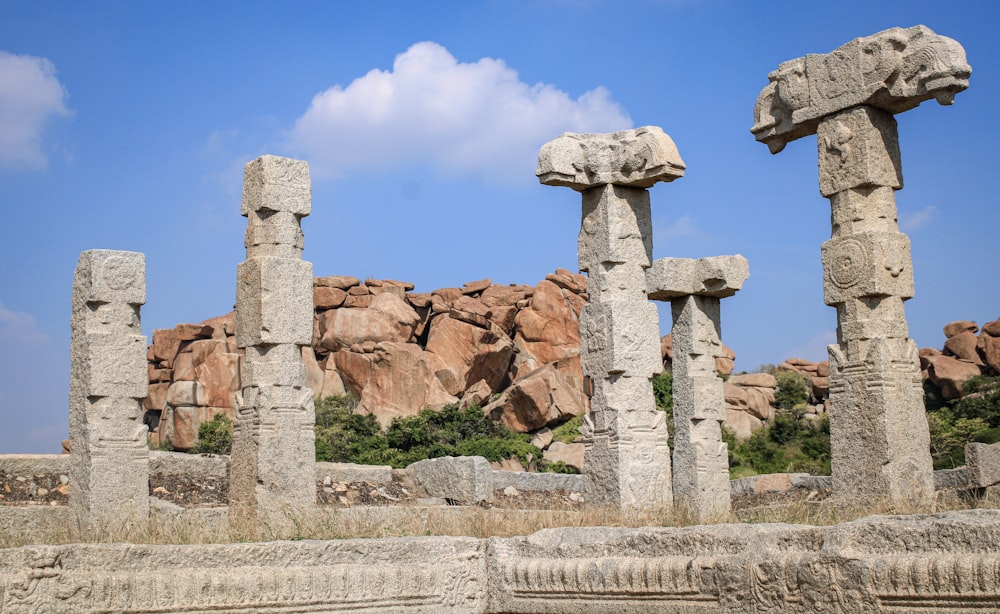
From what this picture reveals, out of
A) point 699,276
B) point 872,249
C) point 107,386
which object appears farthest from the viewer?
point 699,276

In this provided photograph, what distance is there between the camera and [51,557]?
5.44 meters

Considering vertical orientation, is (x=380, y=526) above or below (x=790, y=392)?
below

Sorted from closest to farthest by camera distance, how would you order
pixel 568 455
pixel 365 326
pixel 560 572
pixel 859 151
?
pixel 560 572, pixel 859 151, pixel 568 455, pixel 365 326

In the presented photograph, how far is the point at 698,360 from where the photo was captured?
17219 mm

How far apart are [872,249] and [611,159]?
113 inches

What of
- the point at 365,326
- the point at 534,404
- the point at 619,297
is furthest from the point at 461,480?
the point at 365,326

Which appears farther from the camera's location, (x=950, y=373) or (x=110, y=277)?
(x=950, y=373)

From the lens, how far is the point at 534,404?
32906mm

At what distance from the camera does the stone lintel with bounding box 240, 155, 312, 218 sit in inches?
541

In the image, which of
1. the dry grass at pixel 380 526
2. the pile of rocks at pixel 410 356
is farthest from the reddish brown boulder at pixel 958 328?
the dry grass at pixel 380 526

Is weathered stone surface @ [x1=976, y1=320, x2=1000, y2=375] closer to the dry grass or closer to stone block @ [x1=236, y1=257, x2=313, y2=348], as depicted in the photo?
stone block @ [x1=236, y1=257, x2=313, y2=348]

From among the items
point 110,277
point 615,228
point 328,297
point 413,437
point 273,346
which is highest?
point 328,297

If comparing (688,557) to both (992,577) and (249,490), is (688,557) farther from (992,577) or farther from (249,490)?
(249,490)

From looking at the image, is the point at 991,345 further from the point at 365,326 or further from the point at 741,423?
the point at 365,326
